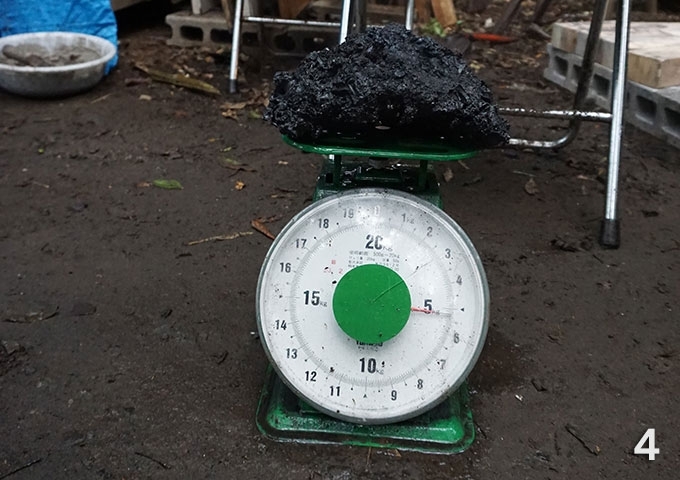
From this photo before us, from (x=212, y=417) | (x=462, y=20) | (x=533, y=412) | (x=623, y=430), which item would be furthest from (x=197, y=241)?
(x=462, y=20)

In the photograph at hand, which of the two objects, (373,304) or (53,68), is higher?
(53,68)

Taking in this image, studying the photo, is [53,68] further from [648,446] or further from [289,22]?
[648,446]

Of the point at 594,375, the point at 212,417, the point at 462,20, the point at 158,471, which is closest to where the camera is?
the point at 158,471

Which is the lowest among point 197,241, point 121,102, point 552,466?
point 552,466

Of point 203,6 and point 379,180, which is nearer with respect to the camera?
point 379,180

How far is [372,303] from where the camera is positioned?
1256 millimetres

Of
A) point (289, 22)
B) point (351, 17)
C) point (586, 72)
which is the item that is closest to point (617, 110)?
point (586, 72)

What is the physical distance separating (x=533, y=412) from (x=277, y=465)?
0.56 metres

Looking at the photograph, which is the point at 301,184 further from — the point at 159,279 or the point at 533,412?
the point at 533,412

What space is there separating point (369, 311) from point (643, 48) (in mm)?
2375

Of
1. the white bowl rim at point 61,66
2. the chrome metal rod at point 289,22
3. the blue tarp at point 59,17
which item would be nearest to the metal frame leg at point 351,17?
the chrome metal rod at point 289,22

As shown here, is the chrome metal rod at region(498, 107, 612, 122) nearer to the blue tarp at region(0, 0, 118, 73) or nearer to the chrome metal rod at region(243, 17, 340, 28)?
the chrome metal rod at region(243, 17, 340, 28)

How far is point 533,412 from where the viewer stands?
1520mm

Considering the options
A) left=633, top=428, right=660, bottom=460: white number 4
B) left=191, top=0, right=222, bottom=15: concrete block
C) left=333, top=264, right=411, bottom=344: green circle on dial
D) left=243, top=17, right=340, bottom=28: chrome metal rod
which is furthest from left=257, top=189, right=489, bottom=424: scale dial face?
left=191, top=0, right=222, bottom=15: concrete block
